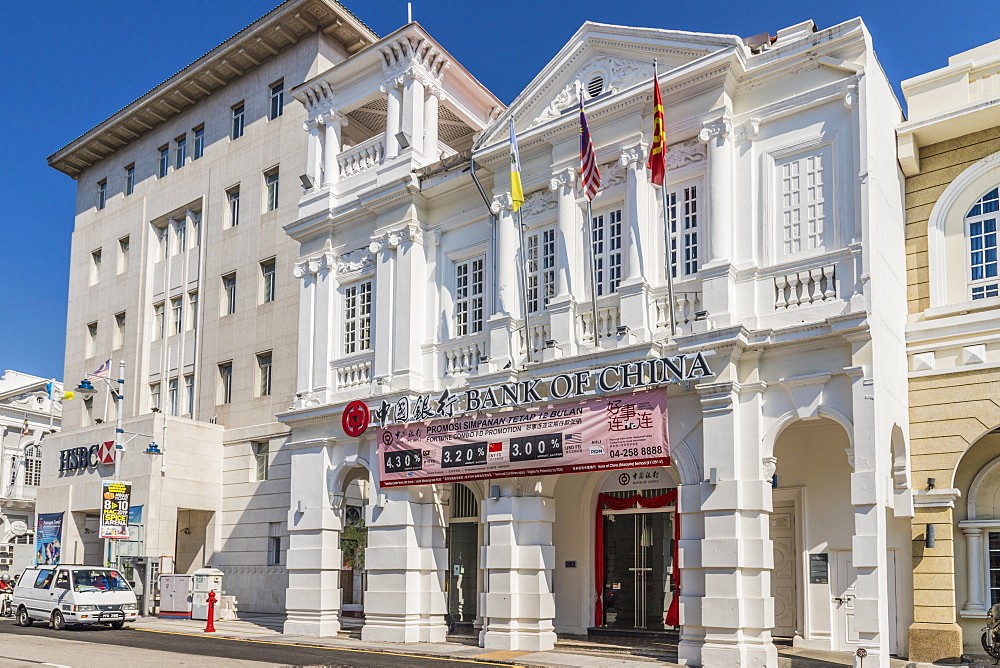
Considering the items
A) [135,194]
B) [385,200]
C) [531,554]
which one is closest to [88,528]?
[135,194]

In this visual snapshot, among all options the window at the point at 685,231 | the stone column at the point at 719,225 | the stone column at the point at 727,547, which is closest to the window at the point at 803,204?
the stone column at the point at 719,225

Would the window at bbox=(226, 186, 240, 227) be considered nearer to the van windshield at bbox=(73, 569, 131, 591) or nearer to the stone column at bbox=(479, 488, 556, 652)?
the van windshield at bbox=(73, 569, 131, 591)

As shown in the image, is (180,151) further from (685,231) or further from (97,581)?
(685,231)

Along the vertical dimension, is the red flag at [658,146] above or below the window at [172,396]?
above

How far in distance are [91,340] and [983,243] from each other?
1525 inches

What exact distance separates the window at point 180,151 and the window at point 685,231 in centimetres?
2766

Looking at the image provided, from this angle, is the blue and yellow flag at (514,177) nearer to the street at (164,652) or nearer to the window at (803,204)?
the window at (803,204)

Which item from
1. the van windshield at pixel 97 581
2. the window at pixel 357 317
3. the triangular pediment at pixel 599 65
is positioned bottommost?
the van windshield at pixel 97 581

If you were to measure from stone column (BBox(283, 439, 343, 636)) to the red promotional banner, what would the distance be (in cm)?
214

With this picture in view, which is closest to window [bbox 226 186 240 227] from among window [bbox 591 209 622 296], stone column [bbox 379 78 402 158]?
stone column [bbox 379 78 402 158]

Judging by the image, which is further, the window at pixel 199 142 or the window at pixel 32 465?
the window at pixel 32 465

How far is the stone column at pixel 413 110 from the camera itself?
2530cm

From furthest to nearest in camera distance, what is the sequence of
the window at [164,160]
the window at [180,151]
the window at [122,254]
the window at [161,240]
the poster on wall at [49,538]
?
the window at [122,254], the window at [164,160], the window at [161,240], the window at [180,151], the poster on wall at [49,538]

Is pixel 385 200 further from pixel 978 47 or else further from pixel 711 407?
pixel 978 47
